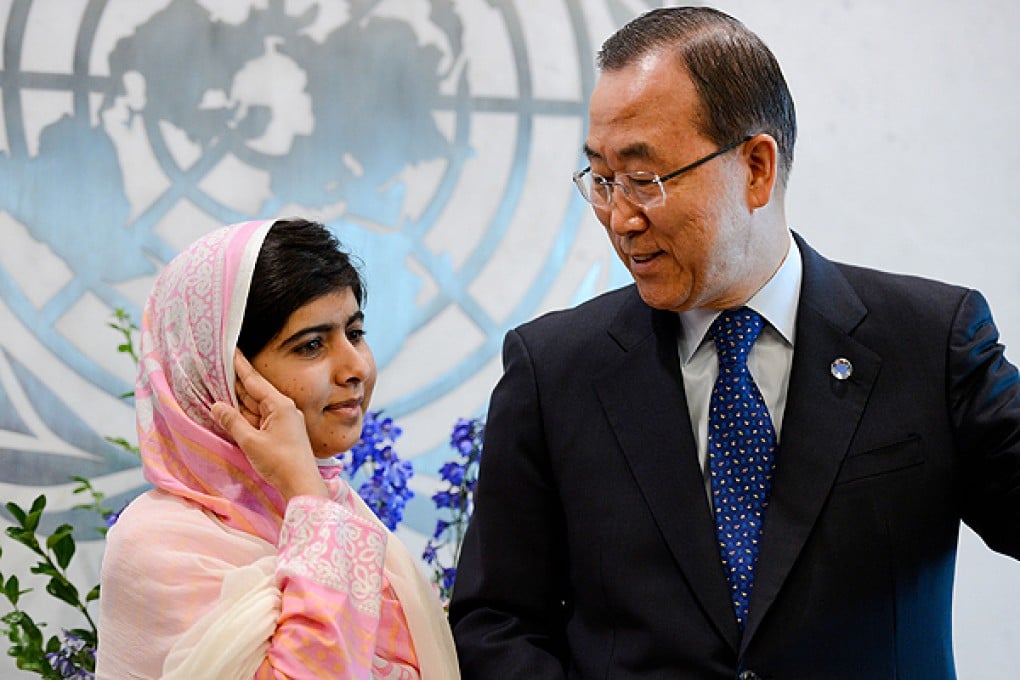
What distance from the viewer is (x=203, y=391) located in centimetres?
177

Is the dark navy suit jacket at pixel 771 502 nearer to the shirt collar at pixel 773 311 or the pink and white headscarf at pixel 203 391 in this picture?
the shirt collar at pixel 773 311

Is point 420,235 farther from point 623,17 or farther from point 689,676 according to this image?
point 689,676

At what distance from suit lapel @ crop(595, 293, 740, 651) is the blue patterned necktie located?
0.9 inches

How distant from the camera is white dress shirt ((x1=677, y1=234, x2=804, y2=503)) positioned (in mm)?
1702

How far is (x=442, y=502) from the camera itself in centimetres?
234

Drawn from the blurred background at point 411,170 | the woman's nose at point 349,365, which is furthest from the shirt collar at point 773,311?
the blurred background at point 411,170

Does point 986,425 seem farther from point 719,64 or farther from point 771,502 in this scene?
point 719,64

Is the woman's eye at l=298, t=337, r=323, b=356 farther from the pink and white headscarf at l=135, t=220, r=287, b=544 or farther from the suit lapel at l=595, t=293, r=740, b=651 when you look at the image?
the suit lapel at l=595, t=293, r=740, b=651

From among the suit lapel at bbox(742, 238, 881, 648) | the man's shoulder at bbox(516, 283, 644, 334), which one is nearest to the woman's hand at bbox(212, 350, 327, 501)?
the man's shoulder at bbox(516, 283, 644, 334)

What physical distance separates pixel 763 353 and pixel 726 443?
0.15 metres

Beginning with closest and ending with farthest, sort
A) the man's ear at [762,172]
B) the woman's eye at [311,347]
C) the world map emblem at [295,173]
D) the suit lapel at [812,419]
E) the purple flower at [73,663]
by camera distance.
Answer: the suit lapel at [812,419] < the man's ear at [762,172] < the woman's eye at [311,347] < the purple flower at [73,663] < the world map emblem at [295,173]

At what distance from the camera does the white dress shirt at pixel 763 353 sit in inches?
67.0

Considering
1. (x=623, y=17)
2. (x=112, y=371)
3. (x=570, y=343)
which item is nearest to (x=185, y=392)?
(x=570, y=343)

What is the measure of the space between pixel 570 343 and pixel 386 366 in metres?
1.10
